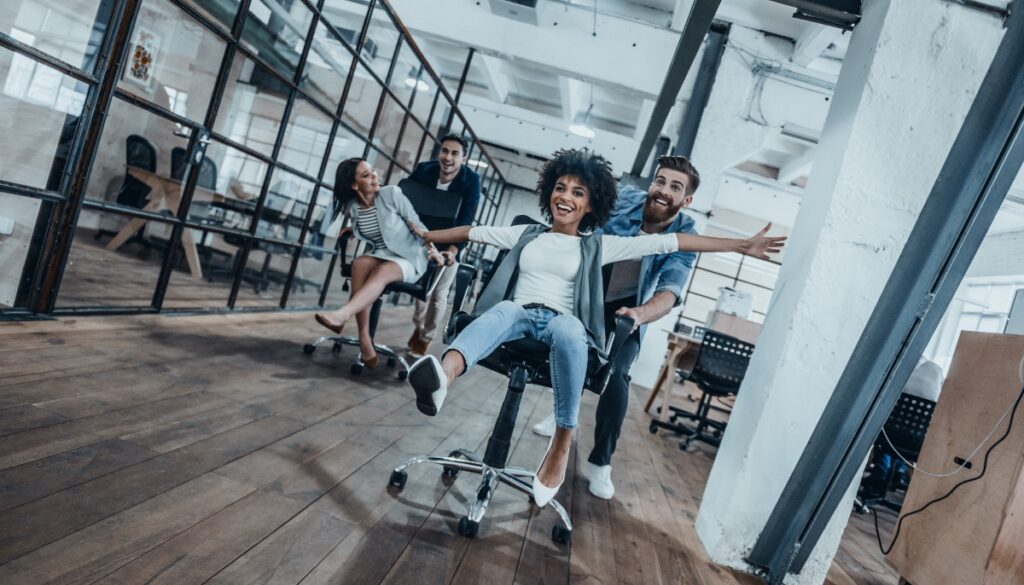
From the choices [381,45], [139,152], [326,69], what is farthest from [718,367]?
[139,152]

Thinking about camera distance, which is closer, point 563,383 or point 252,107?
point 563,383

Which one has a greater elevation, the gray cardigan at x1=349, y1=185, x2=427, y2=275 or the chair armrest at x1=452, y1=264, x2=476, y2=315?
the gray cardigan at x1=349, y1=185, x2=427, y2=275

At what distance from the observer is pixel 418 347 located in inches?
153

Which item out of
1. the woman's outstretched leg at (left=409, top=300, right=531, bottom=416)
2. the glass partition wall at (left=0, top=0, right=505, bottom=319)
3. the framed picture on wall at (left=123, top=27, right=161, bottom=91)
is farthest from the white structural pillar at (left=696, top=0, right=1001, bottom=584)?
the framed picture on wall at (left=123, top=27, right=161, bottom=91)

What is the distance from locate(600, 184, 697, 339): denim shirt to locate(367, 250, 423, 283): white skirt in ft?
3.37

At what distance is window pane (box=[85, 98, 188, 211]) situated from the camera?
2.54 metres

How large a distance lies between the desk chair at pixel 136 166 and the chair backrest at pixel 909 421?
164 inches

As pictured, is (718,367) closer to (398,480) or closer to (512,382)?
(512,382)

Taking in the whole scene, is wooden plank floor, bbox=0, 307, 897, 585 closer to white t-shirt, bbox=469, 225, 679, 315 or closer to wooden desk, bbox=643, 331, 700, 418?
white t-shirt, bbox=469, 225, 679, 315

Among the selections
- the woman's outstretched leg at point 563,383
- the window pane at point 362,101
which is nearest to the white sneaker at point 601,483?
the woman's outstretched leg at point 563,383

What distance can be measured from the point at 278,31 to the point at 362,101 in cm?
86

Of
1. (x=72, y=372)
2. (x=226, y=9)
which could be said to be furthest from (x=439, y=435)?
(x=226, y=9)

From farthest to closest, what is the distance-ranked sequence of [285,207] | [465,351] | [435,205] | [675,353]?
[675,353] → [285,207] → [435,205] → [465,351]

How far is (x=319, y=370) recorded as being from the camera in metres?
2.86
